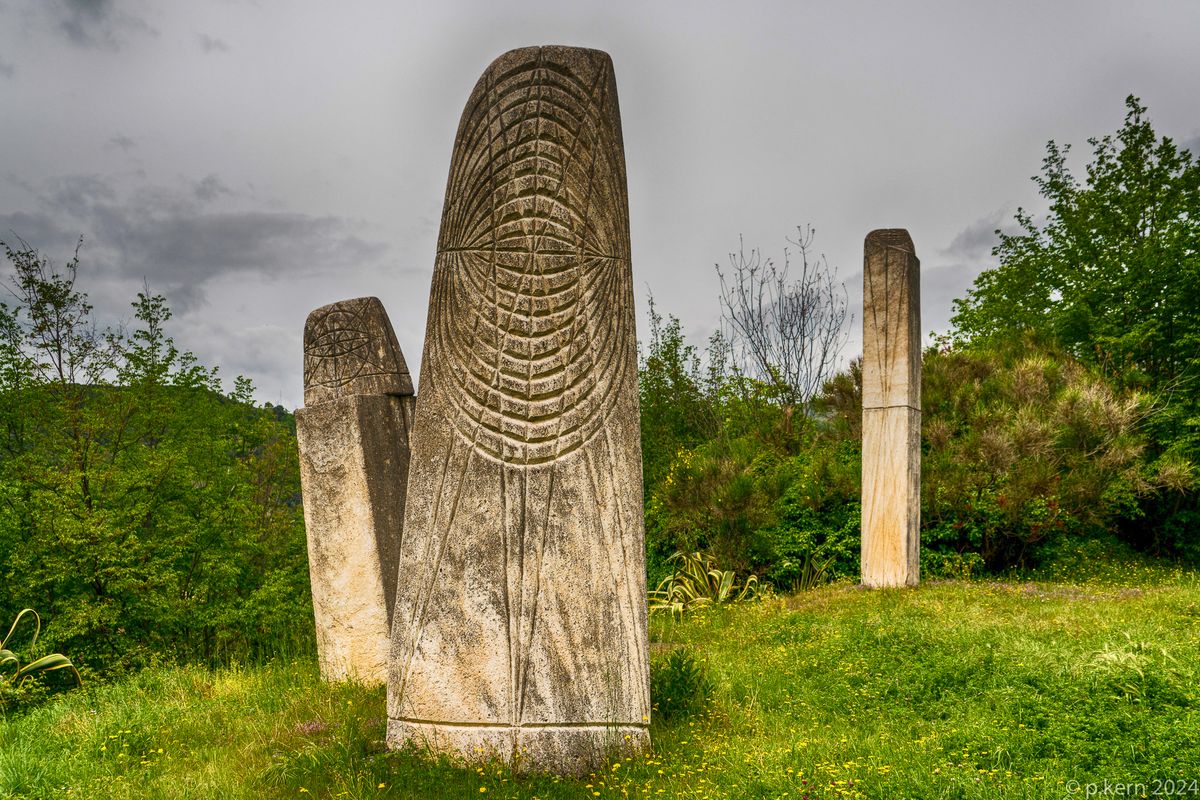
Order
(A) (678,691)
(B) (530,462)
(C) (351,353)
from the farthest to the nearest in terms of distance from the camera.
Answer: (C) (351,353) → (A) (678,691) → (B) (530,462)

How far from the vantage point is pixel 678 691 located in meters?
4.55

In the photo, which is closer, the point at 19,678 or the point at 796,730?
the point at 796,730

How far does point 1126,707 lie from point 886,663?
1725 millimetres

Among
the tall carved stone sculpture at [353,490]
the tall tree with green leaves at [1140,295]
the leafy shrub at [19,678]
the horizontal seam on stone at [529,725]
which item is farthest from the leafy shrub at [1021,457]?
the leafy shrub at [19,678]

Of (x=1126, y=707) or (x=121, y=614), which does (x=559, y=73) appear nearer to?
(x=1126, y=707)

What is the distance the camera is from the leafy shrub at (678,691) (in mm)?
4438

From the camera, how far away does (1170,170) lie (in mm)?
18266

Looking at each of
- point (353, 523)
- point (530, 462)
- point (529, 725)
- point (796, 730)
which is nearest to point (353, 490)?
point (353, 523)

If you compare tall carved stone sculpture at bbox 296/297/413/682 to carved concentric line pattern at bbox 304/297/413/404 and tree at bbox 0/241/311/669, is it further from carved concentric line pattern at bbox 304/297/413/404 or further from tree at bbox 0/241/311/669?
tree at bbox 0/241/311/669

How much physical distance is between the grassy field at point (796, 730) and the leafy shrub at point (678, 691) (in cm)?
8

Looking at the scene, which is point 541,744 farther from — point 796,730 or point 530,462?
point 796,730

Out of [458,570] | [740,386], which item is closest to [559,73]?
[458,570]

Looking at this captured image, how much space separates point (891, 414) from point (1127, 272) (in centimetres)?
1066

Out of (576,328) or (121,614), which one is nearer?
(576,328)
